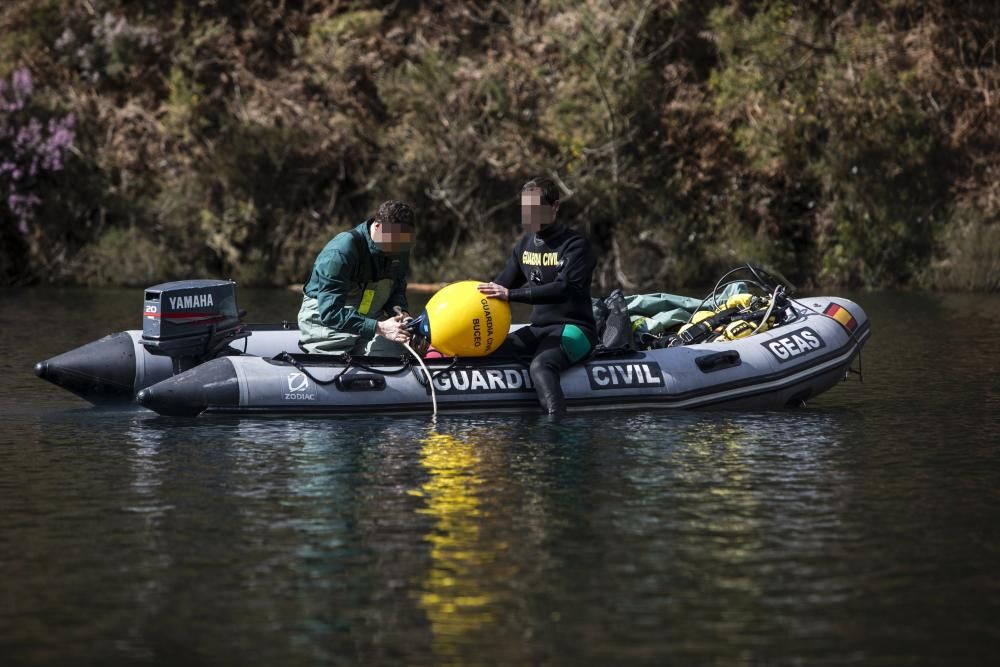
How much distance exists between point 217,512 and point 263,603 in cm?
179

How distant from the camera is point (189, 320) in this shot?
11.2m

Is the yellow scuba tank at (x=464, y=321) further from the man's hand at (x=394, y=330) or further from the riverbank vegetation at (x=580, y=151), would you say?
the riverbank vegetation at (x=580, y=151)

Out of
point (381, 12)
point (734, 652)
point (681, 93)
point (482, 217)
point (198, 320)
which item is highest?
point (381, 12)

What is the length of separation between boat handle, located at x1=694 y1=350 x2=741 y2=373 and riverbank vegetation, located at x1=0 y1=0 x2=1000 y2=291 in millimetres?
13590

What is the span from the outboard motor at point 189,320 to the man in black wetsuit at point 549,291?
5.91 feet

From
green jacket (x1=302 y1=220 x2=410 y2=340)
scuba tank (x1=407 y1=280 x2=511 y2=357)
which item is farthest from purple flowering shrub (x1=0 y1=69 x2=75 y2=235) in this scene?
scuba tank (x1=407 y1=280 x2=511 y2=357)

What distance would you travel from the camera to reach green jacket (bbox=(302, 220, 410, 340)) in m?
11.1

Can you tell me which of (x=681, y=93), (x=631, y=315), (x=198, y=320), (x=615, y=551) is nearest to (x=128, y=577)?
(x=615, y=551)

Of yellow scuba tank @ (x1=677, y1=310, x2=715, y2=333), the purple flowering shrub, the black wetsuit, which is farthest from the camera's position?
the purple flowering shrub

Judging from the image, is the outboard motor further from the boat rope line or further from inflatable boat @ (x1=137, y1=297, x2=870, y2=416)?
the boat rope line

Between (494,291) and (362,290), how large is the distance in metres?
0.99

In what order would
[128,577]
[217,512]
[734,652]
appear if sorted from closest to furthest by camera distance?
[734,652] < [128,577] < [217,512]

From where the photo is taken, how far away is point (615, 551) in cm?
719

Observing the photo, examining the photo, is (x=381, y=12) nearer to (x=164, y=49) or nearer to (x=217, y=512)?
(x=164, y=49)
